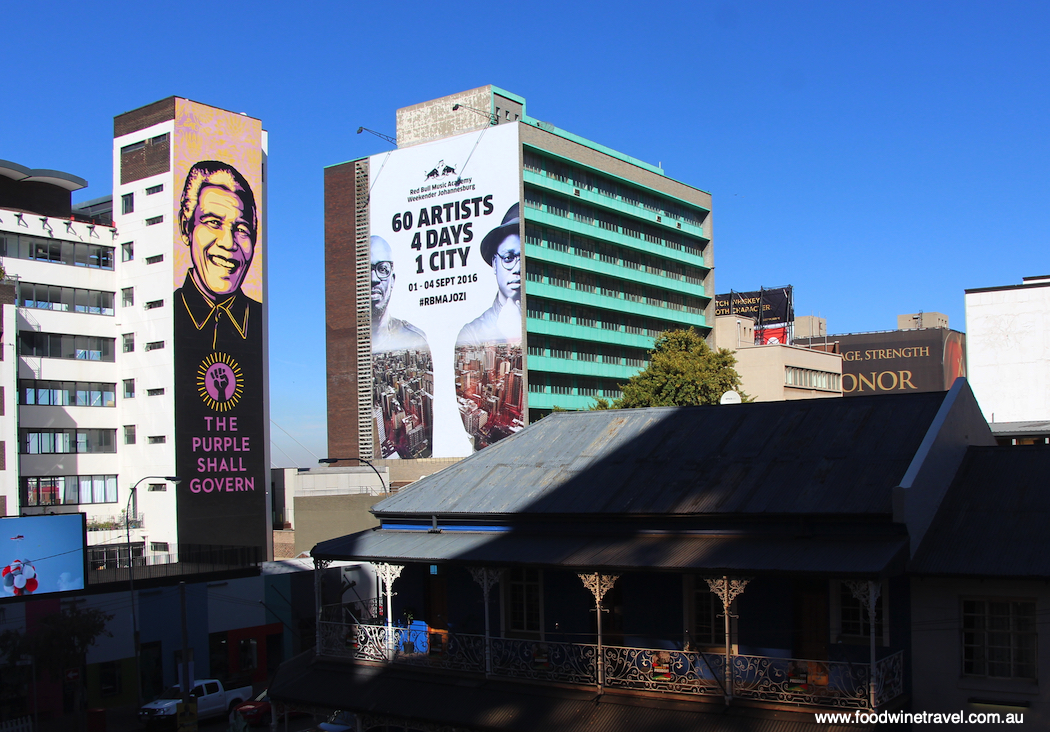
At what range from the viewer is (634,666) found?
728 inches

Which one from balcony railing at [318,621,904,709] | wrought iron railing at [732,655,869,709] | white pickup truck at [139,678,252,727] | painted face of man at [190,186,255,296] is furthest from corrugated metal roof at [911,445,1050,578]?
painted face of man at [190,186,255,296]

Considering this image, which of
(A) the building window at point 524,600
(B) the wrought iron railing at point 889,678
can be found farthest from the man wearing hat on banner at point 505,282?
(B) the wrought iron railing at point 889,678

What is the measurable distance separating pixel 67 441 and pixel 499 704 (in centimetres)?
5359

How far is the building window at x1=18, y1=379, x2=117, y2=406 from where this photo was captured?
61.5 meters

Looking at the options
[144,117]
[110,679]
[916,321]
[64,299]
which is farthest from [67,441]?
[916,321]

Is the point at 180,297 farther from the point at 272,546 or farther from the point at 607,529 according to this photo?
the point at 607,529

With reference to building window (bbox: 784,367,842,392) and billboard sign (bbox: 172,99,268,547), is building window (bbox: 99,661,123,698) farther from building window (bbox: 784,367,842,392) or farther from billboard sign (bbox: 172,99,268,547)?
building window (bbox: 784,367,842,392)

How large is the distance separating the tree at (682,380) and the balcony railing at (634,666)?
118 ft

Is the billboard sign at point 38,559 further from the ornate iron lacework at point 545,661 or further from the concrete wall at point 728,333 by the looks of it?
the concrete wall at point 728,333

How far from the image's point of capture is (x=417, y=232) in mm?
86938

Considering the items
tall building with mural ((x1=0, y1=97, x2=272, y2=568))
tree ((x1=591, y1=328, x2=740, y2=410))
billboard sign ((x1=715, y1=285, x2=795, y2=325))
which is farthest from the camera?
billboard sign ((x1=715, y1=285, x2=795, y2=325))

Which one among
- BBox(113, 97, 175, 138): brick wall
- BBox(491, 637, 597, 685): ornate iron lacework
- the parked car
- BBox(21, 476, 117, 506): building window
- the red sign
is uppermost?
BBox(113, 97, 175, 138): brick wall

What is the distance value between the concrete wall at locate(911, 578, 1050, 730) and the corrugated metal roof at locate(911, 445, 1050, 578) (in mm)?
400

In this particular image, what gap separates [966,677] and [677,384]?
133ft
